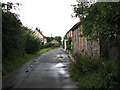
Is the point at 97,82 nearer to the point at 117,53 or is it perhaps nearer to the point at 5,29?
the point at 117,53

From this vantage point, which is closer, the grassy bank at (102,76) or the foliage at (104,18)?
the grassy bank at (102,76)

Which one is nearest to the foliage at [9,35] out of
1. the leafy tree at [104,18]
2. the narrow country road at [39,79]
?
the narrow country road at [39,79]

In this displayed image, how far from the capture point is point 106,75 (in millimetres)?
5383

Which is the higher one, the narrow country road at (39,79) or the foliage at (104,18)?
the foliage at (104,18)

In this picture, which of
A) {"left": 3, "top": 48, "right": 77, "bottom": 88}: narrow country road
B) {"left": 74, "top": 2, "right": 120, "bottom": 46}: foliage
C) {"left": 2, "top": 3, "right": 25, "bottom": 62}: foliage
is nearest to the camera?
{"left": 74, "top": 2, "right": 120, "bottom": 46}: foliage

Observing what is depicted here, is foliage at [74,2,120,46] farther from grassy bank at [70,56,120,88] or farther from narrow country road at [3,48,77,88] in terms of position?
narrow country road at [3,48,77,88]

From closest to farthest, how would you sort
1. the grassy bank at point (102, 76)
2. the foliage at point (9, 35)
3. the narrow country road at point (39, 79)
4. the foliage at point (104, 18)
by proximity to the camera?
the grassy bank at point (102, 76) < the foliage at point (104, 18) < the narrow country road at point (39, 79) < the foliage at point (9, 35)

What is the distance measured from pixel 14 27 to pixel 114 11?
5.78m

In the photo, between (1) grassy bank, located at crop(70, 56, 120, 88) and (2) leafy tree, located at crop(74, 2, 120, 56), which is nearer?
(1) grassy bank, located at crop(70, 56, 120, 88)

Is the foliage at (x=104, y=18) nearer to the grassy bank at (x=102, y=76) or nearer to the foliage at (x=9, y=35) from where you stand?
the grassy bank at (x=102, y=76)


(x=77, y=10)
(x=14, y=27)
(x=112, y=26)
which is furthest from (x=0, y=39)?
(x=112, y=26)

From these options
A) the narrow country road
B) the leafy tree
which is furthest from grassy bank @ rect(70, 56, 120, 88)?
the leafy tree

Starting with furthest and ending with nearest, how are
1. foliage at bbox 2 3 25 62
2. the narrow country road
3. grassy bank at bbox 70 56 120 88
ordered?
1. foliage at bbox 2 3 25 62
2. the narrow country road
3. grassy bank at bbox 70 56 120 88

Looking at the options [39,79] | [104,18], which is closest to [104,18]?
[104,18]
